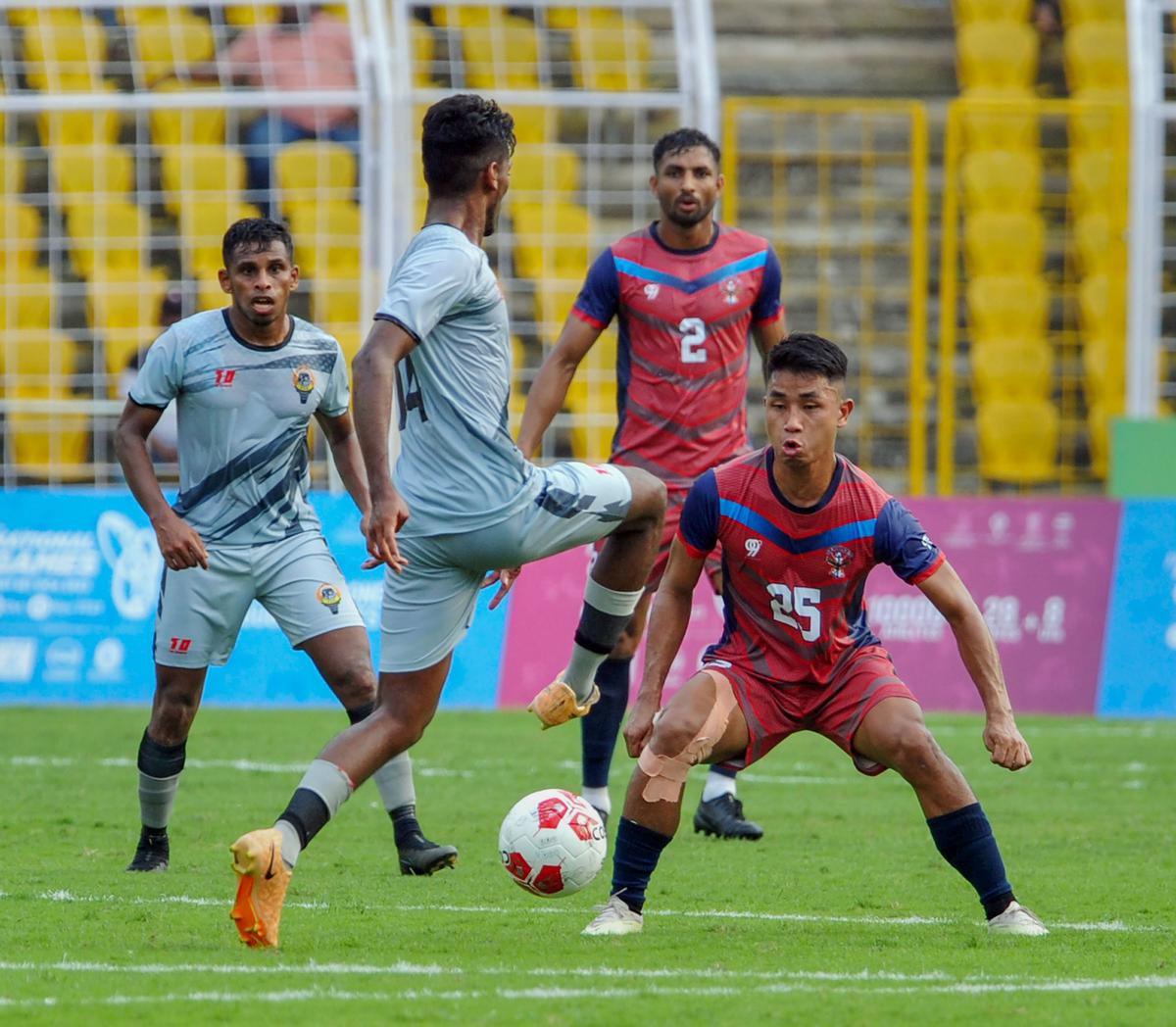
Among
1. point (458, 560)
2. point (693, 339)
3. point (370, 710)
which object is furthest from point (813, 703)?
point (693, 339)

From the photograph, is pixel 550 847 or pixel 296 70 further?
pixel 296 70

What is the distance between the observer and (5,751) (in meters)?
11.2

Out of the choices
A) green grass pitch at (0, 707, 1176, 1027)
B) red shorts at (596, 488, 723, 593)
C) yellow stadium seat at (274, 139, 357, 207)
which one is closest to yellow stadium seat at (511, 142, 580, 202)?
yellow stadium seat at (274, 139, 357, 207)

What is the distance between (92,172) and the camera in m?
16.5

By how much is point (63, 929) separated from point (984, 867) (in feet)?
8.56

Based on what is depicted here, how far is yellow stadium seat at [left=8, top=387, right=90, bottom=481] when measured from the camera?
1585cm

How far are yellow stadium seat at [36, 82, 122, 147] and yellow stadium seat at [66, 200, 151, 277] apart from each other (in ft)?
1.64

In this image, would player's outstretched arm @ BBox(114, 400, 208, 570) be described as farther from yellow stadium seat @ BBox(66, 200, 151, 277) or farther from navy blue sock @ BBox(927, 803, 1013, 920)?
yellow stadium seat @ BBox(66, 200, 151, 277)

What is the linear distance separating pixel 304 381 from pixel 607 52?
915 centimetres

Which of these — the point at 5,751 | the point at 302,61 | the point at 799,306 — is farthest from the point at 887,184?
the point at 5,751

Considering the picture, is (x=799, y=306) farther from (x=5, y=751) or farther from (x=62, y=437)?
(x=5, y=751)

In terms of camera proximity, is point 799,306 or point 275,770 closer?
point 275,770

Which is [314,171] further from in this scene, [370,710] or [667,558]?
[370,710]

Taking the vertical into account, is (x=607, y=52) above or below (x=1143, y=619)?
above
